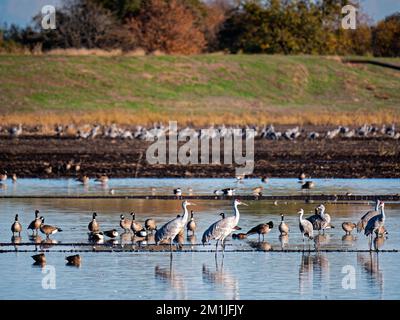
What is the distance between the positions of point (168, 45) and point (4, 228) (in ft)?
172

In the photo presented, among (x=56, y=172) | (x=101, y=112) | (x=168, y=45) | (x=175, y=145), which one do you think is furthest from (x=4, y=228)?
(x=168, y=45)

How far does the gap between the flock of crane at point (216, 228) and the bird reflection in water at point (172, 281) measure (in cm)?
102

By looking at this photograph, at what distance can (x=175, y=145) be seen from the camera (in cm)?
3675

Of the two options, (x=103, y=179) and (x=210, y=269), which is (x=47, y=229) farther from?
(x=103, y=179)

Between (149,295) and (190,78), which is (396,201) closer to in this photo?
(149,295)

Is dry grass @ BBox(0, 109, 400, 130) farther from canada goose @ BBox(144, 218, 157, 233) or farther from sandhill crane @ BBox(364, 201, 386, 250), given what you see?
sandhill crane @ BBox(364, 201, 386, 250)

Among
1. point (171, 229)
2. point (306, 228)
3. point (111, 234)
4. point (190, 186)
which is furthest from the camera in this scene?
point (190, 186)

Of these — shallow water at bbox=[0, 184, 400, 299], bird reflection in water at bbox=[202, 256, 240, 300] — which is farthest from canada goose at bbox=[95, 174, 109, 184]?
bird reflection in water at bbox=[202, 256, 240, 300]

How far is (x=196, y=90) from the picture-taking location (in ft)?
185

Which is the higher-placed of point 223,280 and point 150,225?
point 150,225

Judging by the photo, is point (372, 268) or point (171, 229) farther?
point (171, 229)

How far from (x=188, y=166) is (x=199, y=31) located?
46523 mm

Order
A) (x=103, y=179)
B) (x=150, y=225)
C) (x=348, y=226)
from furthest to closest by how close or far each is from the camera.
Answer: (x=103, y=179)
(x=348, y=226)
(x=150, y=225)

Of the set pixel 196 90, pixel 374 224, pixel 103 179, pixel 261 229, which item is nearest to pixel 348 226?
pixel 374 224
